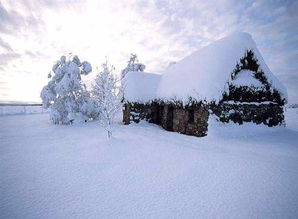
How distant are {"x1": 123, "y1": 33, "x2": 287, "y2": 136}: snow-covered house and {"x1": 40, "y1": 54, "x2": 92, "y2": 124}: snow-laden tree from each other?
9.74 meters

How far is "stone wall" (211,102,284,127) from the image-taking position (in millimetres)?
11133

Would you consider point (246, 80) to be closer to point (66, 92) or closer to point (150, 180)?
point (150, 180)

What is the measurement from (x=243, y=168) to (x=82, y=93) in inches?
678

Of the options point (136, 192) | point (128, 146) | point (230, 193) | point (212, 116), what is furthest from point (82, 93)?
point (230, 193)

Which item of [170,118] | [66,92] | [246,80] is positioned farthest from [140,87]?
[246,80]

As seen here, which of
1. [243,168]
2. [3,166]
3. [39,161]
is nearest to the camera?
[243,168]

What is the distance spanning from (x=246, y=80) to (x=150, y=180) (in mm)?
9998

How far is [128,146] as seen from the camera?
352 inches

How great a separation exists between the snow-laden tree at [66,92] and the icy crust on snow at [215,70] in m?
9.85

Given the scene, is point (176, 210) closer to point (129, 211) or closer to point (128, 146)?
point (129, 211)

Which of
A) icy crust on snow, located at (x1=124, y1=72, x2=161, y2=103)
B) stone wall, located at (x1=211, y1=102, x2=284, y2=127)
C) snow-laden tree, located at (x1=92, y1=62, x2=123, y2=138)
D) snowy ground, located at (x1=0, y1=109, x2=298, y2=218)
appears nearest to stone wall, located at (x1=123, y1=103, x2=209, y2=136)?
icy crust on snow, located at (x1=124, y1=72, x2=161, y2=103)

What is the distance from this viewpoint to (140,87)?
18.6 m

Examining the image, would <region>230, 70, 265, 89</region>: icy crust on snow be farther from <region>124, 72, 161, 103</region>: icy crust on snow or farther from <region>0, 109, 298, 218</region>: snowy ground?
<region>124, 72, 161, 103</region>: icy crust on snow

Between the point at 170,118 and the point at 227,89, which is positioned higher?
the point at 227,89
